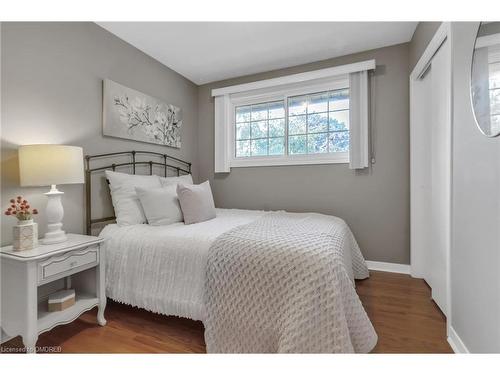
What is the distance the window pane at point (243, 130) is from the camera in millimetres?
3426

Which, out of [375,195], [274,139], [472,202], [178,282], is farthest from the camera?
[274,139]

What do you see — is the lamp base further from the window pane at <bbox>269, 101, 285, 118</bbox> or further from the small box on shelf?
the window pane at <bbox>269, 101, 285, 118</bbox>

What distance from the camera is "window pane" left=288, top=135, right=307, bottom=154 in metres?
3.08

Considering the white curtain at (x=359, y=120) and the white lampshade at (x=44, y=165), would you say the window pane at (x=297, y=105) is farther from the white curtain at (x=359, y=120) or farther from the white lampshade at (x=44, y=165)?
the white lampshade at (x=44, y=165)

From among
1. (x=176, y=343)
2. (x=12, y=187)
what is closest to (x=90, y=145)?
(x=12, y=187)

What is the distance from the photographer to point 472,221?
49.8 inches

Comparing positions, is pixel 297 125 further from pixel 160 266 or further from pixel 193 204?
pixel 160 266

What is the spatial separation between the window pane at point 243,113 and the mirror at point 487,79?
2491mm

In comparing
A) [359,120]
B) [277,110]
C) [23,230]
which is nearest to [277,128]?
[277,110]

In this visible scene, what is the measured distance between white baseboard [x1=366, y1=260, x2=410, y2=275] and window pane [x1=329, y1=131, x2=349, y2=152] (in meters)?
1.36

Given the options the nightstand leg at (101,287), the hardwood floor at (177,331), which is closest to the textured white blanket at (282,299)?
the hardwood floor at (177,331)
